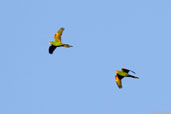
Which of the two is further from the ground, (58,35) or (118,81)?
(58,35)

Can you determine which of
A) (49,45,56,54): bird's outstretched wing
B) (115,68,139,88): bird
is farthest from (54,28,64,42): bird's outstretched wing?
(115,68,139,88): bird

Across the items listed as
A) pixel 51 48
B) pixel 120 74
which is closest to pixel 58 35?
pixel 51 48

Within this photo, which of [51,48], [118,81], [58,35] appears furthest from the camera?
[58,35]

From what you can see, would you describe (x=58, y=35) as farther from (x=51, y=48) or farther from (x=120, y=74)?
(x=120, y=74)

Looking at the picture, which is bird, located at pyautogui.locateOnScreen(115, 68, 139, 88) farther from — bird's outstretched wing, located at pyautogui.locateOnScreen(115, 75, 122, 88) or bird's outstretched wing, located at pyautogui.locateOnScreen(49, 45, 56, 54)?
bird's outstretched wing, located at pyautogui.locateOnScreen(49, 45, 56, 54)

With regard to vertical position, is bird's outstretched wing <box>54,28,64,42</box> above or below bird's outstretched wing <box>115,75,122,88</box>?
above

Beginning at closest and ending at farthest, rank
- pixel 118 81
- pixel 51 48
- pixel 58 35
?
pixel 118 81
pixel 51 48
pixel 58 35

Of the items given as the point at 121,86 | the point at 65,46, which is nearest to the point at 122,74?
the point at 121,86

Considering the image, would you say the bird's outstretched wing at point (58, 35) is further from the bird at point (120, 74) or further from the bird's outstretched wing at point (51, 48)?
the bird at point (120, 74)

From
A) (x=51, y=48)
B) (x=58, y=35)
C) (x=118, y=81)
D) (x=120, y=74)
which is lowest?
(x=118, y=81)

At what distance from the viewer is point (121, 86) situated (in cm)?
4259

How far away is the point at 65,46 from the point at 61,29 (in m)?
4.48

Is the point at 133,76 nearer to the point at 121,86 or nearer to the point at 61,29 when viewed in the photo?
the point at 121,86

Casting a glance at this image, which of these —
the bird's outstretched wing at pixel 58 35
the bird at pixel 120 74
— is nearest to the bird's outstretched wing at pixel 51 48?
the bird's outstretched wing at pixel 58 35
